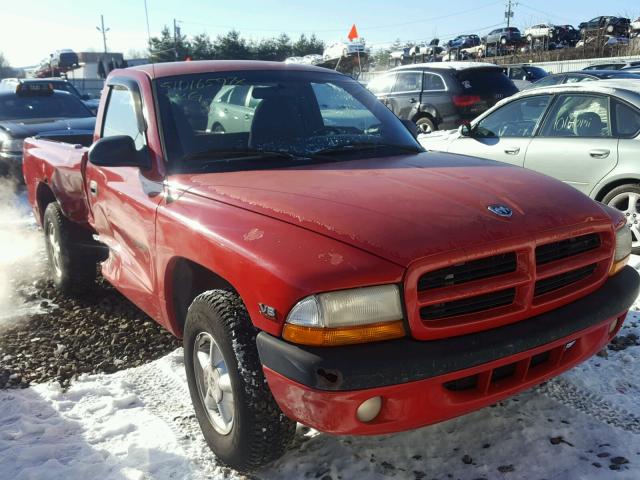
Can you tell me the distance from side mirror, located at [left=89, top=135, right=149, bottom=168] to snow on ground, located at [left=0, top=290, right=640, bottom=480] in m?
1.30

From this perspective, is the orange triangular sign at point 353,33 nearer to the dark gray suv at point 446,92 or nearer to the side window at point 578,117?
the dark gray suv at point 446,92

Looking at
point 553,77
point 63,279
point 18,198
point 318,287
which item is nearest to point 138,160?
point 318,287

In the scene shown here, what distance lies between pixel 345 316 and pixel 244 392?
1.86ft

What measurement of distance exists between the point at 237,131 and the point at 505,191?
58.9 inches

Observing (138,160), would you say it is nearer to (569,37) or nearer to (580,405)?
(580,405)

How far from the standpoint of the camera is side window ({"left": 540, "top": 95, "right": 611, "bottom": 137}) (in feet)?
18.4

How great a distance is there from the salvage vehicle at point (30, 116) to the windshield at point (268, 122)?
6.44 meters

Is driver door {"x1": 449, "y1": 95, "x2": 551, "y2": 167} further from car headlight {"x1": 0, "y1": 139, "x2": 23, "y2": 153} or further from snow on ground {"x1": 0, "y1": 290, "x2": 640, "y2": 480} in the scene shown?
car headlight {"x1": 0, "y1": 139, "x2": 23, "y2": 153}

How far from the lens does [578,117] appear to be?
230 inches

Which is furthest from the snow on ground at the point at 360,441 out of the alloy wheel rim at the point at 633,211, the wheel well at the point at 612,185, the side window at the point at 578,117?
the side window at the point at 578,117

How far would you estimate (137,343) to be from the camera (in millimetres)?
4074

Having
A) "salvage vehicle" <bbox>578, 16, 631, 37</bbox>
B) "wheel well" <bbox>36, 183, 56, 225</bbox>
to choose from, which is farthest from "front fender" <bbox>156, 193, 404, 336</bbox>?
"salvage vehicle" <bbox>578, 16, 631, 37</bbox>

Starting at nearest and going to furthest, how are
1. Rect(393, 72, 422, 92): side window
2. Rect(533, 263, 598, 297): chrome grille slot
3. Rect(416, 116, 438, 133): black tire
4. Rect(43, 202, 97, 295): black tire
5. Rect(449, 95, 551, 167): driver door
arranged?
Rect(533, 263, 598, 297): chrome grille slot, Rect(43, 202, 97, 295): black tire, Rect(449, 95, 551, 167): driver door, Rect(416, 116, 438, 133): black tire, Rect(393, 72, 422, 92): side window

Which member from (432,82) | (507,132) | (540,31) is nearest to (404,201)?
(507,132)
